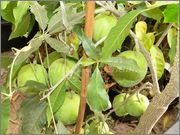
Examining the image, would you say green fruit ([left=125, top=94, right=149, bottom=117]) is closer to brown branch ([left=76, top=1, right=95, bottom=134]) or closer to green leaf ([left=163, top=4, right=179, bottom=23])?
brown branch ([left=76, top=1, right=95, bottom=134])

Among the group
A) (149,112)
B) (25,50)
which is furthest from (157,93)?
(25,50)

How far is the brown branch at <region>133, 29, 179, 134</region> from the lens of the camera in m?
0.53

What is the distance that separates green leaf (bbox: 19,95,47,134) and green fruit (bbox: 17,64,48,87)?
42 mm

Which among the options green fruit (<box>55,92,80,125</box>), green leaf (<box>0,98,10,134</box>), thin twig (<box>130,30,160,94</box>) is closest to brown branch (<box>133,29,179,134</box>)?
thin twig (<box>130,30,160,94</box>)

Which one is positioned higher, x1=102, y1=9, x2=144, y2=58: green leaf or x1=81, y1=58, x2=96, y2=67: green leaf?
x1=102, y1=9, x2=144, y2=58: green leaf

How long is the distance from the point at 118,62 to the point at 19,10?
8.5 inches

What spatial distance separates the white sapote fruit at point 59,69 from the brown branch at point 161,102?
0.54 ft

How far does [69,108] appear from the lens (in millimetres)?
741

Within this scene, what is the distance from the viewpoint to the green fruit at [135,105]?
950 mm

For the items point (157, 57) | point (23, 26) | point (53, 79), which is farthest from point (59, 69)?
point (157, 57)

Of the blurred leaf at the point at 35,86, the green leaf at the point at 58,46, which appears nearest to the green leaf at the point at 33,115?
the blurred leaf at the point at 35,86

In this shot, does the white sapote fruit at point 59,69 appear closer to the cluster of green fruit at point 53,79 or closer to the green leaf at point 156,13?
the cluster of green fruit at point 53,79

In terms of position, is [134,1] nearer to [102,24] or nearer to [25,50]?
[102,24]

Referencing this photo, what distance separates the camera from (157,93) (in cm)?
62
